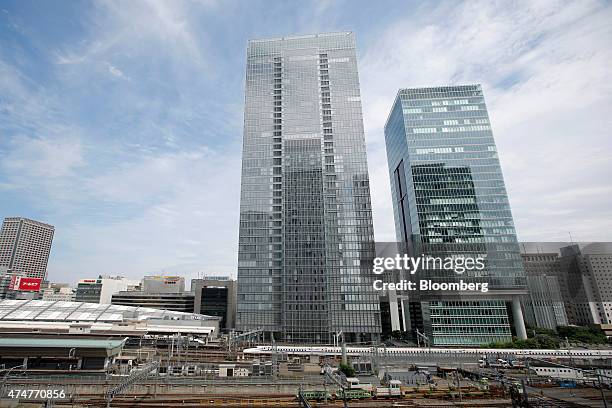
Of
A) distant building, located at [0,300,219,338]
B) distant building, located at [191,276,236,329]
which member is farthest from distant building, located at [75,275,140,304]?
distant building, located at [0,300,219,338]

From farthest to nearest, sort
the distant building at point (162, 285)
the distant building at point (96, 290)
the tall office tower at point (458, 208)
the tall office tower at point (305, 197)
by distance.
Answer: the distant building at point (96, 290), the distant building at point (162, 285), the tall office tower at point (305, 197), the tall office tower at point (458, 208)

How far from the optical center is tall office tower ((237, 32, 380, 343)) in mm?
97875

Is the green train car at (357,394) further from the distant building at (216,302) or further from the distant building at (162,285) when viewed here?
the distant building at (162,285)

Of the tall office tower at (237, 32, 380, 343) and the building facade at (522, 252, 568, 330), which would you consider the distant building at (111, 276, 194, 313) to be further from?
the building facade at (522, 252, 568, 330)

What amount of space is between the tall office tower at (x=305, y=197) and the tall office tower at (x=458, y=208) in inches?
609

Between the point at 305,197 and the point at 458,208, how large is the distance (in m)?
47.2

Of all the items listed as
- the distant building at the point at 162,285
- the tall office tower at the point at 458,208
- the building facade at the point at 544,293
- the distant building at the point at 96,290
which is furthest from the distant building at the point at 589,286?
the distant building at the point at 96,290

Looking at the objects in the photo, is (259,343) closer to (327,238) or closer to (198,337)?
(198,337)

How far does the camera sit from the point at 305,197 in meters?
109

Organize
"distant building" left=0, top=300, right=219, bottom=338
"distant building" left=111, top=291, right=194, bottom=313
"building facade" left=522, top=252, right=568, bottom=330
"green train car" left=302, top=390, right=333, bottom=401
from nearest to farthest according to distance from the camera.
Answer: "green train car" left=302, top=390, right=333, bottom=401 → "distant building" left=0, top=300, right=219, bottom=338 → "building facade" left=522, top=252, right=568, bottom=330 → "distant building" left=111, top=291, right=194, bottom=313

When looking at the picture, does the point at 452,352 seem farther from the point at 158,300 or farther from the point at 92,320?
the point at 158,300

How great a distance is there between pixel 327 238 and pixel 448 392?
64.1 metres

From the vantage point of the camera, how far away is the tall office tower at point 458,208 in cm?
8731

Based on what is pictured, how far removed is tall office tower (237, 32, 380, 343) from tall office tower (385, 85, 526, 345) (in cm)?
1547
